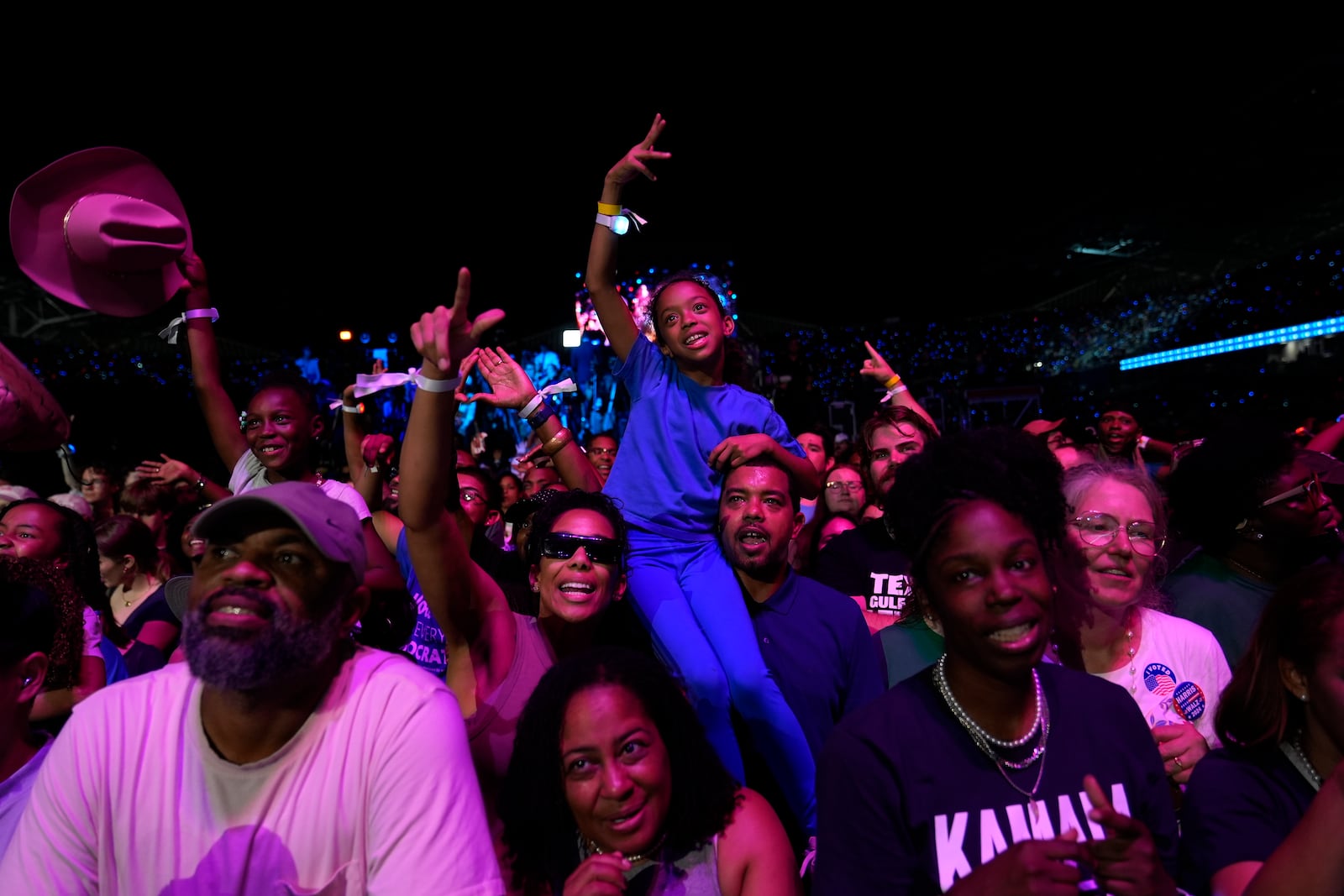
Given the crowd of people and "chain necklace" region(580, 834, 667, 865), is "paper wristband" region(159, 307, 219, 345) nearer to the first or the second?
the crowd of people

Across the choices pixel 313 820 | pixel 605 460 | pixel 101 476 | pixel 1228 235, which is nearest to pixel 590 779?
pixel 313 820

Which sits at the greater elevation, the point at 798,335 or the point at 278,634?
the point at 798,335

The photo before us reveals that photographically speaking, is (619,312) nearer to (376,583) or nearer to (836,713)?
(376,583)

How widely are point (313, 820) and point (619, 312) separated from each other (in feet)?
8.08

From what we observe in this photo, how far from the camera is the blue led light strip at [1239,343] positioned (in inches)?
520

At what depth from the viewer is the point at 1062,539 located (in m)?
2.31

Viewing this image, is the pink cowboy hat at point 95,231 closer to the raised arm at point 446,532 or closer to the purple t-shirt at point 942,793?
the raised arm at point 446,532

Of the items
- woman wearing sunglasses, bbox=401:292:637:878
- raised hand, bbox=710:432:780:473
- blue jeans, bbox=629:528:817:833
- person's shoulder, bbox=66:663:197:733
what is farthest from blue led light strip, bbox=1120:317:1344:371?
person's shoulder, bbox=66:663:197:733

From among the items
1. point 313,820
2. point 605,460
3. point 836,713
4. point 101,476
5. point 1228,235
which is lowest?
point 836,713

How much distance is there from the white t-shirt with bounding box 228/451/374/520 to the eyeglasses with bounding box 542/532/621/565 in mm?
1323

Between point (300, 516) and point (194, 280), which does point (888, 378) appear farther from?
point (300, 516)

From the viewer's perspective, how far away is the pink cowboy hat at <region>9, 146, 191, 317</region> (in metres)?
3.36

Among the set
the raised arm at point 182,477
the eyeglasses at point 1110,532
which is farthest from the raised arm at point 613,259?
the raised arm at point 182,477

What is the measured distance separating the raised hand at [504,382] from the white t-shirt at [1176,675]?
8.99 ft
